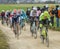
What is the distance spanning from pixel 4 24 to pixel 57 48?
18.1 m

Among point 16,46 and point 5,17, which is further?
point 5,17

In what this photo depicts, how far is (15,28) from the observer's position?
2175 centimetres

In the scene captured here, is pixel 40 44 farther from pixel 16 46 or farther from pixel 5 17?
pixel 5 17

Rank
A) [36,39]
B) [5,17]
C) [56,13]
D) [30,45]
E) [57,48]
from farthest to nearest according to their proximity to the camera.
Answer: [5,17] < [56,13] < [36,39] < [30,45] < [57,48]

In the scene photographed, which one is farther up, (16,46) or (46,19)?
(46,19)

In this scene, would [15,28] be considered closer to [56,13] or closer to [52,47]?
[52,47]

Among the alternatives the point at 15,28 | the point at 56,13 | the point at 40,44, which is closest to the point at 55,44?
the point at 40,44

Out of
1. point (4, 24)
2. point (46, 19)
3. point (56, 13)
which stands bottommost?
point (4, 24)

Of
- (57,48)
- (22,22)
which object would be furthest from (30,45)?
(22,22)

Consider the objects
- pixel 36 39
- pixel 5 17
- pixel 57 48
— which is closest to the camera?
pixel 57 48

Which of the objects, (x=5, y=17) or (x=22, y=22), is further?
(x=5, y=17)

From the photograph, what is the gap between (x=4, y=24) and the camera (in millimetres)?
35000

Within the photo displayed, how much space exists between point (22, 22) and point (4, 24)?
1177 centimetres

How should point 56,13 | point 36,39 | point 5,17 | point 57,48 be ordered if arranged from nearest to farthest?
point 57,48 → point 36,39 → point 56,13 → point 5,17
